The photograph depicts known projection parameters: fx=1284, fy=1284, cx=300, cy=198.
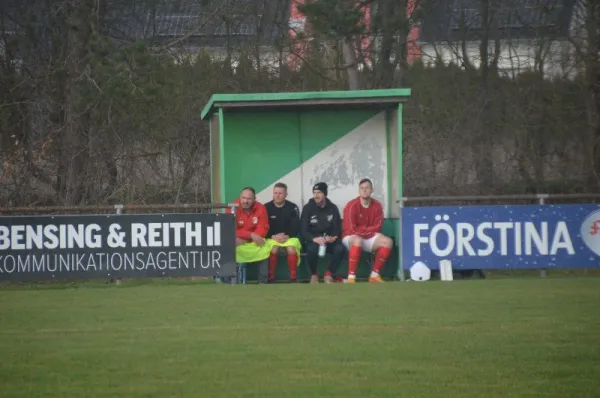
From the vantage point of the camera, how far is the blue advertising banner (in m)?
18.4

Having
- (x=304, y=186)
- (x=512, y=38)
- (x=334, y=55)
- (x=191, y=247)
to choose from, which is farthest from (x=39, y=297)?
(x=512, y=38)

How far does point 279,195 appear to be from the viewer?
18.8 metres

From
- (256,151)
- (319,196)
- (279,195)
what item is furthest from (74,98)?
(319,196)

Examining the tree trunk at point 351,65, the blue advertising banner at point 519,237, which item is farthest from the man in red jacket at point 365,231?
the tree trunk at point 351,65

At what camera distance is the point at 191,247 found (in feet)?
59.2

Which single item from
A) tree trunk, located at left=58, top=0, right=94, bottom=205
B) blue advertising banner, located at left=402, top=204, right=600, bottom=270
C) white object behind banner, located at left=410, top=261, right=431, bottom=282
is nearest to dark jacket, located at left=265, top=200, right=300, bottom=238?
white object behind banner, located at left=410, top=261, right=431, bottom=282

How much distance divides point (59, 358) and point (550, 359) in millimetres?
3485

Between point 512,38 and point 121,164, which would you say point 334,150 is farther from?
point 512,38

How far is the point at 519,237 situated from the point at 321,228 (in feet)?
9.34

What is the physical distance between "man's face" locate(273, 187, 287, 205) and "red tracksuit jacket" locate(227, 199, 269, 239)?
38 cm

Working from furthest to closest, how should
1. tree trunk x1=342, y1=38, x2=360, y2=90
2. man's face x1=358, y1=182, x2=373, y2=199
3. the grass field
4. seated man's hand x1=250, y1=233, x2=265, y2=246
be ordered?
tree trunk x1=342, y1=38, x2=360, y2=90
man's face x1=358, y1=182, x2=373, y2=199
seated man's hand x1=250, y1=233, x2=265, y2=246
the grass field

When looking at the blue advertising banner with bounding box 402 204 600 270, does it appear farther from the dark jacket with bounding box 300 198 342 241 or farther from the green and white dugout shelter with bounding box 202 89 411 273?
the green and white dugout shelter with bounding box 202 89 411 273

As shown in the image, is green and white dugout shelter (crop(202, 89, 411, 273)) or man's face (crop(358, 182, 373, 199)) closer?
man's face (crop(358, 182, 373, 199))

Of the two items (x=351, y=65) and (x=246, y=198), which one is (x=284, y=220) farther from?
(x=351, y=65)
